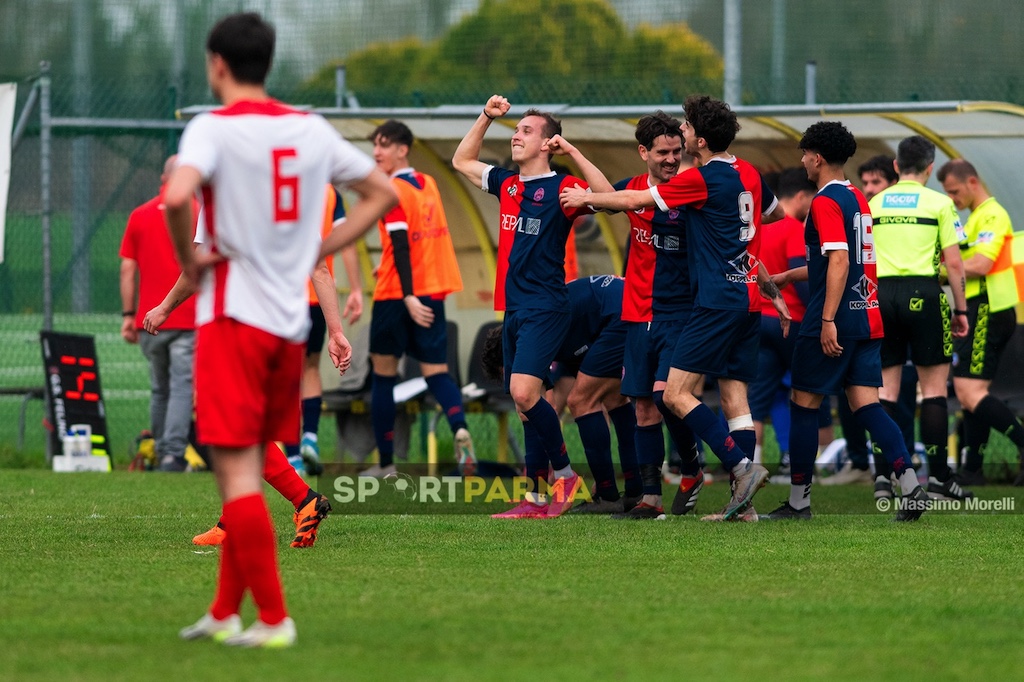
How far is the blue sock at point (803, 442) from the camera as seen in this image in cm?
870

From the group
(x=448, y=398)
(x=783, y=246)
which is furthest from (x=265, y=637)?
(x=783, y=246)

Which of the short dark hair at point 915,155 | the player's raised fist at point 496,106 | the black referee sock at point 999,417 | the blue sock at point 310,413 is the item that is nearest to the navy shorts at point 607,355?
the player's raised fist at point 496,106

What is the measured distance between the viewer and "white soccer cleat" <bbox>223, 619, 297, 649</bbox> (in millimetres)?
4559

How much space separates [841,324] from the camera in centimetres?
850

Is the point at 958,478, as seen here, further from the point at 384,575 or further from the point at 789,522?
the point at 384,575

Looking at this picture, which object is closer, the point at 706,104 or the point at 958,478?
the point at 706,104

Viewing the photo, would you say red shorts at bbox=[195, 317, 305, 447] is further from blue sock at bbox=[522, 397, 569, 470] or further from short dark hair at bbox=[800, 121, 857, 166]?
short dark hair at bbox=[800, 121, 857, 166]

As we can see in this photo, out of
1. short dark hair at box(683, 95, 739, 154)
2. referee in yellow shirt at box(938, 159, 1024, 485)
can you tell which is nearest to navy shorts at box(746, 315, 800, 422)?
referee in yellow shirt at box(938, 159, 1024, 485)

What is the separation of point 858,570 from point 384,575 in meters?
1.92

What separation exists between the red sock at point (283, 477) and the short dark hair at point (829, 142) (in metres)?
3.25

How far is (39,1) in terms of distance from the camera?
701 inches

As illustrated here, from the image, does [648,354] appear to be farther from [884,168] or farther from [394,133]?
[394,133]

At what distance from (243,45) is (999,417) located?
297 inches

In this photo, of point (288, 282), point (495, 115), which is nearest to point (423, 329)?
point (495, 115)
